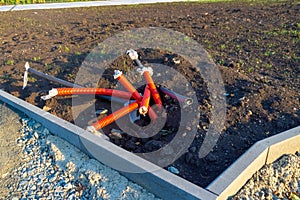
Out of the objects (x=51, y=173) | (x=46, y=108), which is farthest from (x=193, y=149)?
(x=46, y=108)

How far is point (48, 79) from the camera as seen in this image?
5230 mm

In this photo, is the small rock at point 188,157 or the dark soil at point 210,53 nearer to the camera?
the small rock at point 188,157

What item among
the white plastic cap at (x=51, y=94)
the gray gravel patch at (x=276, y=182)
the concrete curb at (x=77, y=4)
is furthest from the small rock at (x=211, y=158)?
the concrete curb at (x=77, y=4)

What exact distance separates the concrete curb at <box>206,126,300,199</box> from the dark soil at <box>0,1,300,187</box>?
21 centimetres

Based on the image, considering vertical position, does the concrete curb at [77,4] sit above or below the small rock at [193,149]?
below

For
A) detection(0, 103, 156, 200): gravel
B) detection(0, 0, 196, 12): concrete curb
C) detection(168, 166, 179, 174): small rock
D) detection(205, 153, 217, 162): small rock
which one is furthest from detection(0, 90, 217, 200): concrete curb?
detection(0, 0, 196, 12): concrete curb

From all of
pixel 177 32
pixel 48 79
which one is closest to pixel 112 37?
pixel 177 32

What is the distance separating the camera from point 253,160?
10.1 ft

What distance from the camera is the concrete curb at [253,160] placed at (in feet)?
9.21

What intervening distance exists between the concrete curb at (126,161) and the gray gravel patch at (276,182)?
0.46 m

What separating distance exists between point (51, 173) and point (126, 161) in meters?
0.87

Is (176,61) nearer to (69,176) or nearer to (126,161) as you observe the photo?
(126,161)

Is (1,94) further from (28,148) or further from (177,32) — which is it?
(177,32)

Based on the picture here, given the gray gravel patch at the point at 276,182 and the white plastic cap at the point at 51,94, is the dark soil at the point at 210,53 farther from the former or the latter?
the gray gravel patch at the point at 276,182
